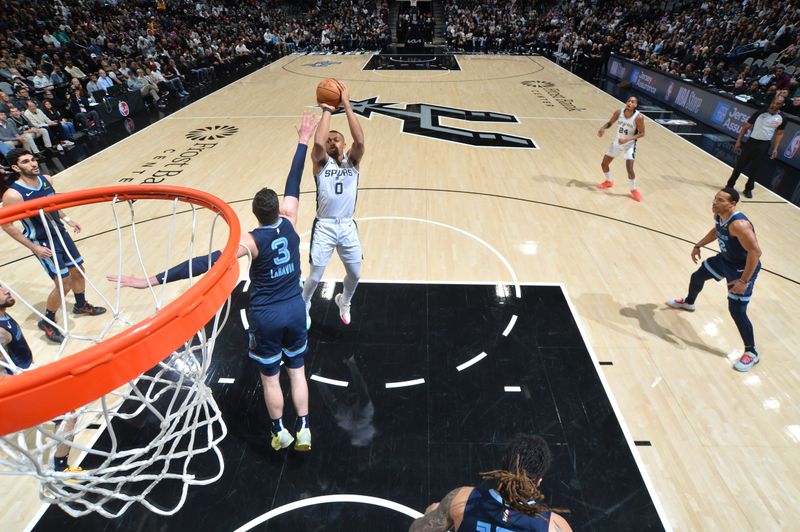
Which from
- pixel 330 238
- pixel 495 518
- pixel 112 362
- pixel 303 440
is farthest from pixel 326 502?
pixel 330 238

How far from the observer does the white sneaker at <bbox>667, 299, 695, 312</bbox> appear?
4.94 m

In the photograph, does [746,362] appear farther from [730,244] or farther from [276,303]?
[276,303]

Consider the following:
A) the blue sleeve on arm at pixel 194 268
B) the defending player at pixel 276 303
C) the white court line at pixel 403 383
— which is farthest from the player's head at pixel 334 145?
the white court line at pixel 403 383

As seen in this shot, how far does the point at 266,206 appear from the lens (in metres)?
2.81

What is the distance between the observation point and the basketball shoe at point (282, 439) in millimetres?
3363

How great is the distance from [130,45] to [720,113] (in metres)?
19.4

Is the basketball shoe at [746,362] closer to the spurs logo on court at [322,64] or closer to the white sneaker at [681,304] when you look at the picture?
the white sneaker at [681,304]

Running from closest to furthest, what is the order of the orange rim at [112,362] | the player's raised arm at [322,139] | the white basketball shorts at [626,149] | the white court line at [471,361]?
the orange rim at [112,362]
the player's raised arm at [322,139]
the white court line at [471,361]
the white basketball shorts at [626,149]

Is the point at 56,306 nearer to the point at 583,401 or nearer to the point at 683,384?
Answer: the point at 583,401

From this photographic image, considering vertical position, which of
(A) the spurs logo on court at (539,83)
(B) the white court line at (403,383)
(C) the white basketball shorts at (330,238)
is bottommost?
(B) the white court line at (403,383)

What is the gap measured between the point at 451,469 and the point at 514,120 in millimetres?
10309

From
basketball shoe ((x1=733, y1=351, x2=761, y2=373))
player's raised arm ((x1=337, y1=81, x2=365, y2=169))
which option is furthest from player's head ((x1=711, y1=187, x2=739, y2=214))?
player's raised arm ((x1=337, y1=81, x2=365, y2=169))

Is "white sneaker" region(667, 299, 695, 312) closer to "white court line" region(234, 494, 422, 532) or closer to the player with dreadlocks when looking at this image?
"white court line" region(234, 494, 422, 532)

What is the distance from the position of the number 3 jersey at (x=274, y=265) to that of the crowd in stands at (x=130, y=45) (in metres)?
8.37
